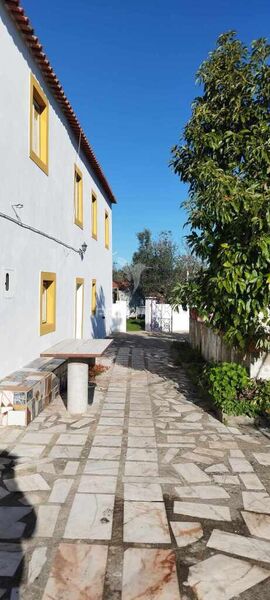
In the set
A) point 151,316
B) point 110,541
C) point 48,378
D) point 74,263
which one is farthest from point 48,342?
point 151,316

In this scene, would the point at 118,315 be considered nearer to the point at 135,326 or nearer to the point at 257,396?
the point at 135,326

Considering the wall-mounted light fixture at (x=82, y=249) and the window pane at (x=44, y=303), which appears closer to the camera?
the window pane at (x=44, y=303)

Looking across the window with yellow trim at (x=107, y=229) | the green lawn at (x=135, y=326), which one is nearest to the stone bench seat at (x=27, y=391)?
the window with yellow trim at (x=107, y=229)

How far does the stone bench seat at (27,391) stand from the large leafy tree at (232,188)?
2519 millimetres

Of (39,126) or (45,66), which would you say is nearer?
(45,66)

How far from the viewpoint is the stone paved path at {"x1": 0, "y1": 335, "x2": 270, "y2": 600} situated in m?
2.52

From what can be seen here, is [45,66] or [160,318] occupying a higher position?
[45,66]

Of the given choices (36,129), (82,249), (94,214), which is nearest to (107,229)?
(94,214)

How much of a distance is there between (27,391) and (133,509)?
7.88 feet

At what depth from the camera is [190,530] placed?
3.09 metres

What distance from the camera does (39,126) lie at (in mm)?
7512

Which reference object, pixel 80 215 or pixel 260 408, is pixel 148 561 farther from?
pixel 80 215

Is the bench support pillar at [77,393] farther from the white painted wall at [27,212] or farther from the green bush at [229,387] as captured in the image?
the green bush at [229,387]

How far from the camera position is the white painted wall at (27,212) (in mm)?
5699
